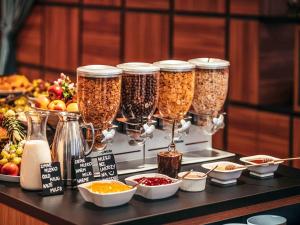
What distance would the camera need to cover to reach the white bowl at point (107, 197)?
2.77 m

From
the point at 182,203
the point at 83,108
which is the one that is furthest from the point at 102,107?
the point at 182,203

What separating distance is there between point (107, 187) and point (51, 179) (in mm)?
224

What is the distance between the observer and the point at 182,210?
2811mm

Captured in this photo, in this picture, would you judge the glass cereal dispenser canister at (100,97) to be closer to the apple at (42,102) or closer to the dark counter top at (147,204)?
the dark counter top at (147,204)

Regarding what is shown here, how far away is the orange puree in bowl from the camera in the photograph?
9.31 ft

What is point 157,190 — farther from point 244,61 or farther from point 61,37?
point 61,37

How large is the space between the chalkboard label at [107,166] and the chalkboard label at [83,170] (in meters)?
0.05

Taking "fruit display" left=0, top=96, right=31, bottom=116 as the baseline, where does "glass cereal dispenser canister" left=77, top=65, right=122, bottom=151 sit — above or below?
above

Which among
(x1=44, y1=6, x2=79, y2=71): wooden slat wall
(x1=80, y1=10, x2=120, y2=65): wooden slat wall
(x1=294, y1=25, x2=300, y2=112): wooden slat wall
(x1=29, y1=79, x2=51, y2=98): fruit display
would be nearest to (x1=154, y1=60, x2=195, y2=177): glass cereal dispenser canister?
(x1=29, y1=79, x2=51, y2=98): fruit display

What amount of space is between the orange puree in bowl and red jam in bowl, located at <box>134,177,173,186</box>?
91mm

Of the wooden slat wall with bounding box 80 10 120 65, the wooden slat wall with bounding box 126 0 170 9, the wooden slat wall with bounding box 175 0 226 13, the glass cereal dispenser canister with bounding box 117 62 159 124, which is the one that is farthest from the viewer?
the wooden slat wall with bounding box 80 10 120 65

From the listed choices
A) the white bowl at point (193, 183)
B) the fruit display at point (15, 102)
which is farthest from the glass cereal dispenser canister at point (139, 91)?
the fruit display at point (15, 102)

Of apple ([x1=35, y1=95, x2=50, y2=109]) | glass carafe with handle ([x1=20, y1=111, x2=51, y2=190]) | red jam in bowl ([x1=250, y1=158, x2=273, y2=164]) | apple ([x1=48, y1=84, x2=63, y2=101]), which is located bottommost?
red jam in bowl ([x1=250, y1=158, x2=273, y2=164])

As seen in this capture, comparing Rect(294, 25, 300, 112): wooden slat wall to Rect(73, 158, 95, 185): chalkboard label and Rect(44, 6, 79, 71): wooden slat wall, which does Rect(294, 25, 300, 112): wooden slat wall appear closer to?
Rect(73, 158, 95, 185): chalkboard label
